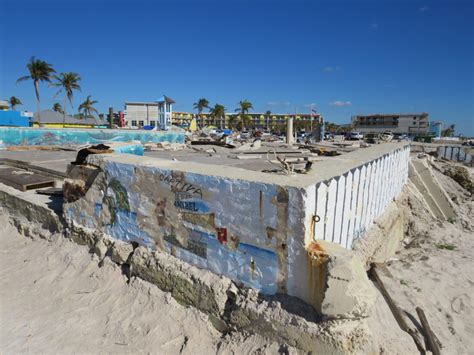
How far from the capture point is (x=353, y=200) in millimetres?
3793

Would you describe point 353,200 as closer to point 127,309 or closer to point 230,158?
point 127,309

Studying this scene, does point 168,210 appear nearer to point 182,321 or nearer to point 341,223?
point 182,321

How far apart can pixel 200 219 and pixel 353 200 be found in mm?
1922

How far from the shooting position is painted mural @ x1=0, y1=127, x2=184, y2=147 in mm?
20469

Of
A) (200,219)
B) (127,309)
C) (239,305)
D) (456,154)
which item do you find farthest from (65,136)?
(456,154)

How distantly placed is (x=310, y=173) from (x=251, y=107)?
80.4 meters

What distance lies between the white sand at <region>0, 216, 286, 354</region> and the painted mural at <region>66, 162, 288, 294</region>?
1.64 ft

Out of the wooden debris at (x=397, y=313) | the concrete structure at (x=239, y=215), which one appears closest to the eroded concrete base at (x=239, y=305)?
the concrete structure at (x=239, y=215)

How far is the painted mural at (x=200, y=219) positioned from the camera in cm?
267

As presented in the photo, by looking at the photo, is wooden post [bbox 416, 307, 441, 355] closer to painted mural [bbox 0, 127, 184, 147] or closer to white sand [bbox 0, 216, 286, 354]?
white sand [bbox 0, 216, 286, 354]

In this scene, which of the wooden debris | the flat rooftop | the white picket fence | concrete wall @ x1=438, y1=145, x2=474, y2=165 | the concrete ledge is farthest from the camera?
concrete wall @ x1=438, y1=145, x2=474, y2=165

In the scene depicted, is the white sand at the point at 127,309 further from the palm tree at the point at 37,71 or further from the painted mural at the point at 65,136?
the palm tree at the point at 37,71

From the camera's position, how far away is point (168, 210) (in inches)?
135

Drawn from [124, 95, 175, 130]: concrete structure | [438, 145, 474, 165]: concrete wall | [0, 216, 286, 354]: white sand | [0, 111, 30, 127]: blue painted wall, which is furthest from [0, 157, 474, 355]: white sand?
[124, 95, 175, 130]: concrete structure
